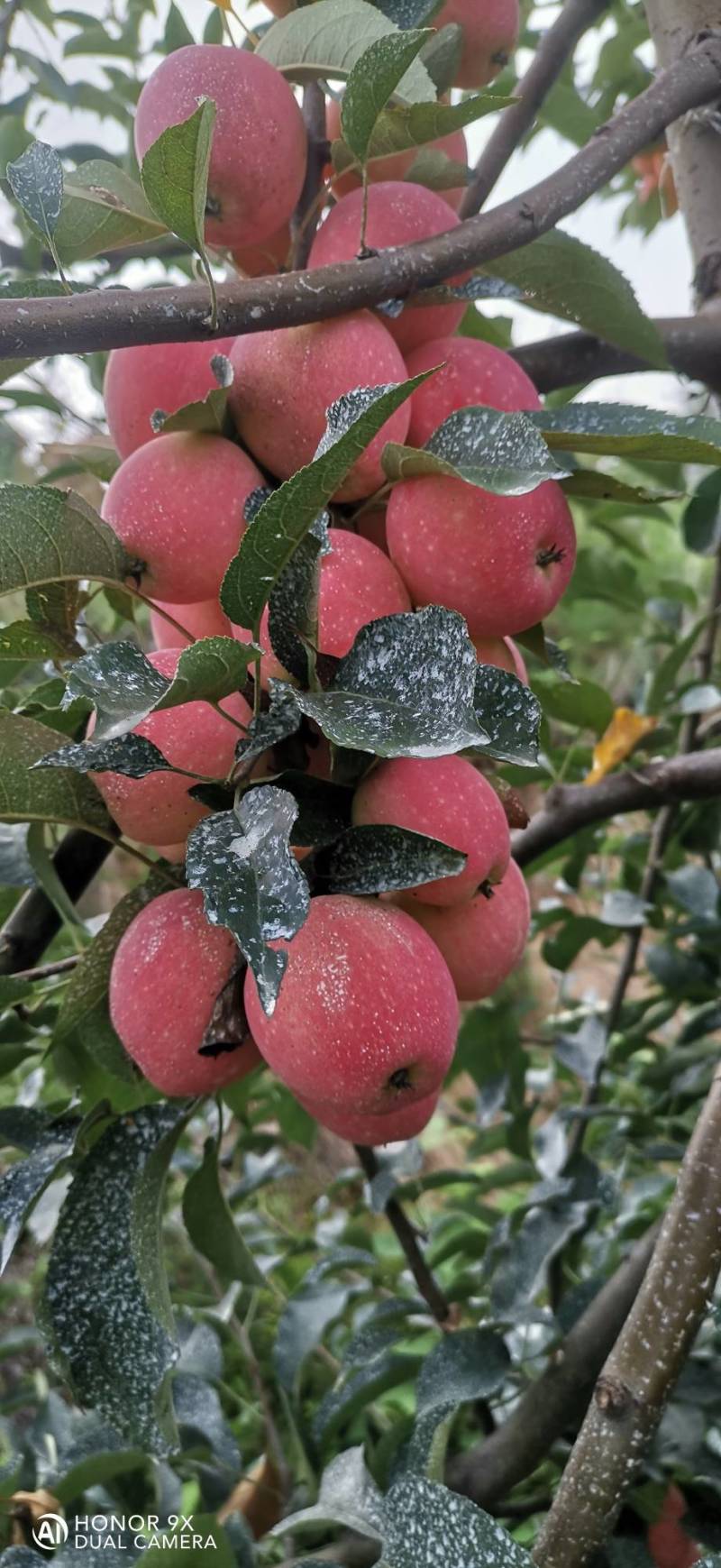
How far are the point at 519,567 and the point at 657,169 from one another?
2.73 feet

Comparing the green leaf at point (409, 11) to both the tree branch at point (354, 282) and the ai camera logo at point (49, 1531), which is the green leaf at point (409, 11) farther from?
Result: the ai camera logo at point (49, 1531)

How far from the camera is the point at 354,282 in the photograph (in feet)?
1.20

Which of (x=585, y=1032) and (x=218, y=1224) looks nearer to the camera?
(x=218, y=1224)

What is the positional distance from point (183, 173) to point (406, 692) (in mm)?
169

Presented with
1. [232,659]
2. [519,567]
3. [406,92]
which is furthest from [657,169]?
[232,659]

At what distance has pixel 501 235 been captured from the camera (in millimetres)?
395

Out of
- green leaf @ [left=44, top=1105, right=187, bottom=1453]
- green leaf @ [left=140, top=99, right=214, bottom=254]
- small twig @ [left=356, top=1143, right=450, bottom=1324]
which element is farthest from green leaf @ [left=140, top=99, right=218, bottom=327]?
small twig @ [left=356, top=1143, right=450, bottom=1324]

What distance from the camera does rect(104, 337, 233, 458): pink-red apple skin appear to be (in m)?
0.42

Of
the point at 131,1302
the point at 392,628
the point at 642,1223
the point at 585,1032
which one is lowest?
the point at 642,1223

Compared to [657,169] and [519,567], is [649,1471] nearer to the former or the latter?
[519,567]

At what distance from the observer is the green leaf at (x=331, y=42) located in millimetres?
400

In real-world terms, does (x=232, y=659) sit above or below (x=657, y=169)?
below

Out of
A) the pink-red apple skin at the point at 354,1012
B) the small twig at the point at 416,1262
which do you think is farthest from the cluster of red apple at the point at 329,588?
the small twig at the point at 416,1262

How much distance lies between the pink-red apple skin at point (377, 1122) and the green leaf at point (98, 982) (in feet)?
0.31
